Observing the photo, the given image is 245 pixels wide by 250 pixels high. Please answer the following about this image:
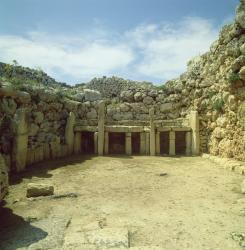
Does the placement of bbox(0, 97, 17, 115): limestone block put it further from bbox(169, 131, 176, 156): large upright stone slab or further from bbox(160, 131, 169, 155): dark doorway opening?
bbox(160, 131, 169, 155): dark doorway opening

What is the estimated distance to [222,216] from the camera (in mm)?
5363

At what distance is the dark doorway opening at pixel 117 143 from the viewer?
46.0 feet

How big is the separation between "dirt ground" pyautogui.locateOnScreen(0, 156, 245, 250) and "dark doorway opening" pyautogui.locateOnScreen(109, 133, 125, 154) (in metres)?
4.36

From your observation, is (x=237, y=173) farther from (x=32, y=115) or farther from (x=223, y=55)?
(x=32, y=115)

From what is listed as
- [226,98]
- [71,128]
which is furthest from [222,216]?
[71,128]

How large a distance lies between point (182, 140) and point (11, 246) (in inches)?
436

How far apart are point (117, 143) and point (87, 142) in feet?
4.94

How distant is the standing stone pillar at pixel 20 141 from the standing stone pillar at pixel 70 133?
317 centimetres

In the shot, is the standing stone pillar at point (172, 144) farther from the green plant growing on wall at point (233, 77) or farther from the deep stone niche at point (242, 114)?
the green plant growing on wall at point (233, 77)

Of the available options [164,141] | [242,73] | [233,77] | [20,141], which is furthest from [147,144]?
[20,141]

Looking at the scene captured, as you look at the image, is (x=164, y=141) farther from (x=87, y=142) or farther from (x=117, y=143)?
(x=87, y=142)

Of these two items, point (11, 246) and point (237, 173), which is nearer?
point (11, 246)

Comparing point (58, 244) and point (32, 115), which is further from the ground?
point (32, 115)

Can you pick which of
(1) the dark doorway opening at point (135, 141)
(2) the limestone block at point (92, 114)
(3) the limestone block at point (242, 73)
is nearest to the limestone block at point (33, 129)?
(2) the limestone block at point (92, 114)
